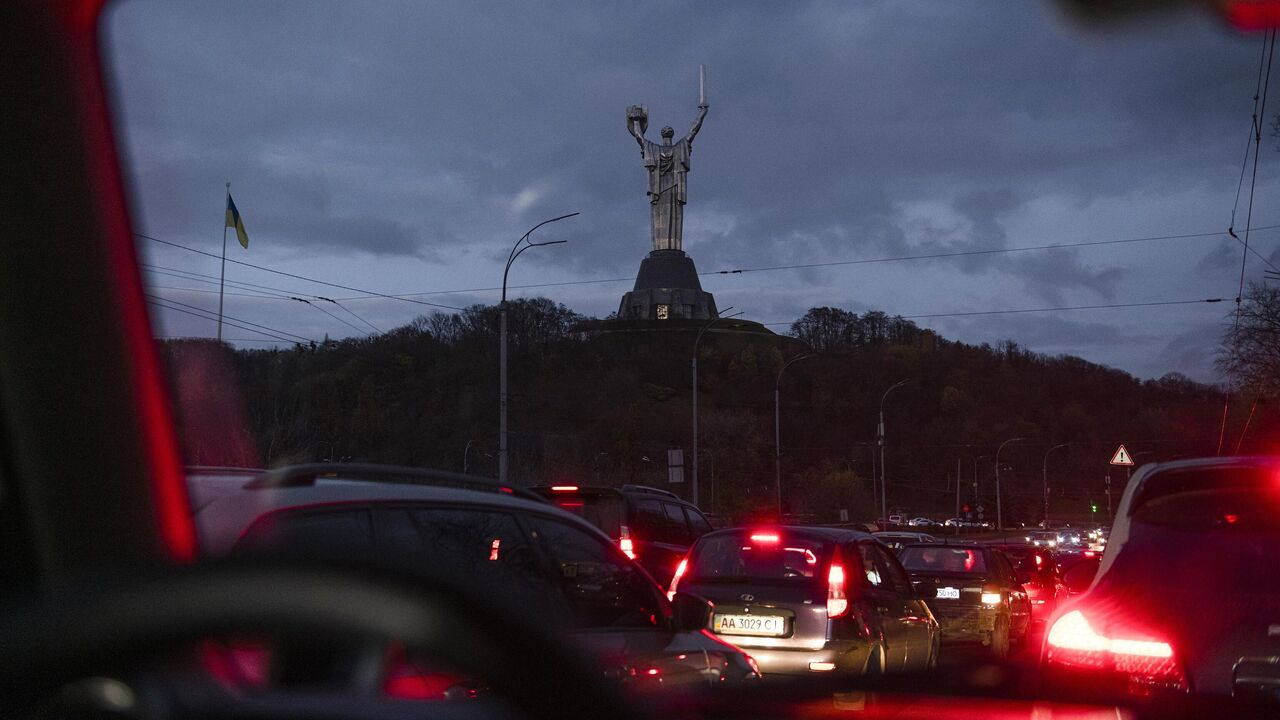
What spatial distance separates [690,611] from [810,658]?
15.3 ft

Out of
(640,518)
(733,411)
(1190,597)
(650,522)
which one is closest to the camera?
(1190,597)

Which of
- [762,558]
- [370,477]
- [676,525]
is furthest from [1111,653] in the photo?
[676,525]

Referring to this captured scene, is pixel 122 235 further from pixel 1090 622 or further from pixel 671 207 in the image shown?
pixel 671 207

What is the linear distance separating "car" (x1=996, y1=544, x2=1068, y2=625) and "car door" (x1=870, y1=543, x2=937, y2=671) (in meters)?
9.68

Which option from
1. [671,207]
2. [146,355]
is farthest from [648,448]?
[146,355]

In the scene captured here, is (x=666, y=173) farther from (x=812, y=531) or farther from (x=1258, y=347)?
(x=812, y=531)

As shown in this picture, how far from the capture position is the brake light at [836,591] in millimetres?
9914

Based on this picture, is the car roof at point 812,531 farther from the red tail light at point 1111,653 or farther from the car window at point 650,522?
the red tail light at point 1111,653

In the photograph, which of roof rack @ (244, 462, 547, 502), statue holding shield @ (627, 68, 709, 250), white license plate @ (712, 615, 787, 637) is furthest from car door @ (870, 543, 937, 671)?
statue holding shield @ (627, 68, 709, 250)

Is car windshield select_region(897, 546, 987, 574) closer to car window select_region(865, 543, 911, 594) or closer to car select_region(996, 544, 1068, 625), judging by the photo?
car select_region(996, 544, 1068, 625)

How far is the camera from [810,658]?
387 inches

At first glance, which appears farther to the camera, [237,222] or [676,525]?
[237,222]

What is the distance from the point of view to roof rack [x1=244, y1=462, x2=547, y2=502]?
163 inches

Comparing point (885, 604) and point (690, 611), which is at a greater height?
point (690, 611)
